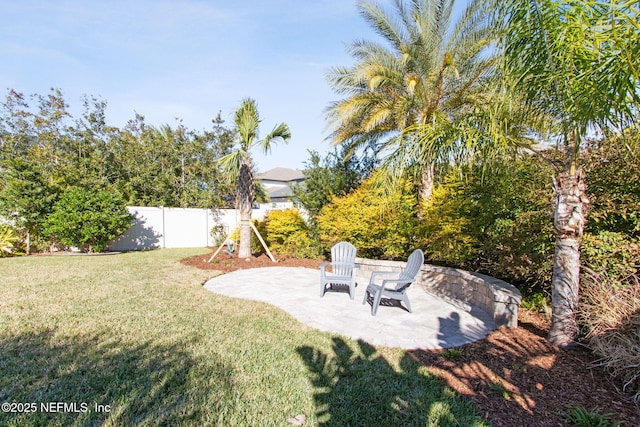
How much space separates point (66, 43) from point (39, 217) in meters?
6.29

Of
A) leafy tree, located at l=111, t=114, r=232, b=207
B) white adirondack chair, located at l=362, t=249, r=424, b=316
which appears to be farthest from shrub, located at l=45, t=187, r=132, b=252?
white adirondack chair, located at l=362, t=249, r=424, b=316

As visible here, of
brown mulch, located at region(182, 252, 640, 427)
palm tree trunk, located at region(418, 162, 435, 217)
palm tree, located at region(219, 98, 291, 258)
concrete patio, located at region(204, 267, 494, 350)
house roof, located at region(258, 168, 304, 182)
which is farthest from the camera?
house roof, located at region(258, 168, 304, 182)

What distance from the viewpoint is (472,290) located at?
555 centimetres

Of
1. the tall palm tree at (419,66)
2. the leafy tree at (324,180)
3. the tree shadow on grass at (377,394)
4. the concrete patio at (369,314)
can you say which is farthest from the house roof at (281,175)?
the tree shadow on grass at (377,394)

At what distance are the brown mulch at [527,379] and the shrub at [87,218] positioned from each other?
1247cm

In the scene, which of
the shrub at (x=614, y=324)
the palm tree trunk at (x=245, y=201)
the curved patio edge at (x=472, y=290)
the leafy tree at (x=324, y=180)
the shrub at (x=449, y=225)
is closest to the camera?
the shrub at (x=614, y=324)

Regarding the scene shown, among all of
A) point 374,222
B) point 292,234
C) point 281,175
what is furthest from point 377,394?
point 281,175

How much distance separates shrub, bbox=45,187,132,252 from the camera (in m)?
11.0

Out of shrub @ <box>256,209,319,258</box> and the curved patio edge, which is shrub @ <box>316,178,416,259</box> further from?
shrub @ <box>256,209,319,258</box>

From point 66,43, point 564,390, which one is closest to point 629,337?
point 564,390

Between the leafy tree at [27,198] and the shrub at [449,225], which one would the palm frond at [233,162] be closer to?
the shrub at [449,225]

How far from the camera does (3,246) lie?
10.2 meters

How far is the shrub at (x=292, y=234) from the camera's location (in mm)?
10812

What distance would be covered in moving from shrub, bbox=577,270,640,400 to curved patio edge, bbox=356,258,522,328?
814 millimetres
